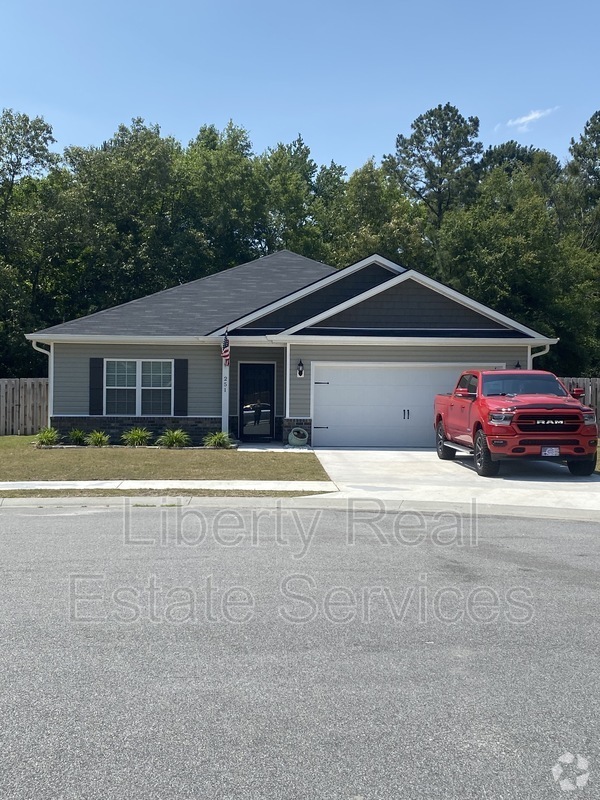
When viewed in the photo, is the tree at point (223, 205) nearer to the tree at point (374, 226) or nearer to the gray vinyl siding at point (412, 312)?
the tree at point (374, 226)

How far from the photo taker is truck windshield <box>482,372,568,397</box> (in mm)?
16391

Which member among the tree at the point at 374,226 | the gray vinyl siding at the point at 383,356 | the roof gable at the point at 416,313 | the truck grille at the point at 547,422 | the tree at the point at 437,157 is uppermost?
the tree at the point at 437,157

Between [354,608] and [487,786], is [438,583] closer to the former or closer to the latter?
[354,608]

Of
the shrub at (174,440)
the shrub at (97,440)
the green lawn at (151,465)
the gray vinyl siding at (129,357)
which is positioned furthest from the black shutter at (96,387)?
the shrub at (174,440)

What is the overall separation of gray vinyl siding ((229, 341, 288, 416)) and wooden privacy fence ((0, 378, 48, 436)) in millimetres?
6634

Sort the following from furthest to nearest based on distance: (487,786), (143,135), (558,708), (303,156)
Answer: (303,156) → (143,135) → (558,708) → (487,786)

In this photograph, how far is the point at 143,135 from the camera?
1654 inches

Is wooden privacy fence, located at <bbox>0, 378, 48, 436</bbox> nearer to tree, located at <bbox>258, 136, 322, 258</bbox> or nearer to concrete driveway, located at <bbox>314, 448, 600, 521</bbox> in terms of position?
concrete driveway, located at <bbox>314, 448, 600, 521</bbox>

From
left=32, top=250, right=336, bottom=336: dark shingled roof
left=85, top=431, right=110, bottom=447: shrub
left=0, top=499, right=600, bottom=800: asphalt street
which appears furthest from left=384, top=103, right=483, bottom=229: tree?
left=0, top=499, right=600, bottom=800: asphalt street

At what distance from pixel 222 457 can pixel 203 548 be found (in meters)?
9.81

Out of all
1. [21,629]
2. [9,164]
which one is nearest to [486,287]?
[9,164]

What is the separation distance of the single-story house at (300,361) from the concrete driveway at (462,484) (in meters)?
2.64

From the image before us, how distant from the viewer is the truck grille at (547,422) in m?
15.0

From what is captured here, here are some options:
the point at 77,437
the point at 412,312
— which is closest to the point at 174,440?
the point at 77,437
